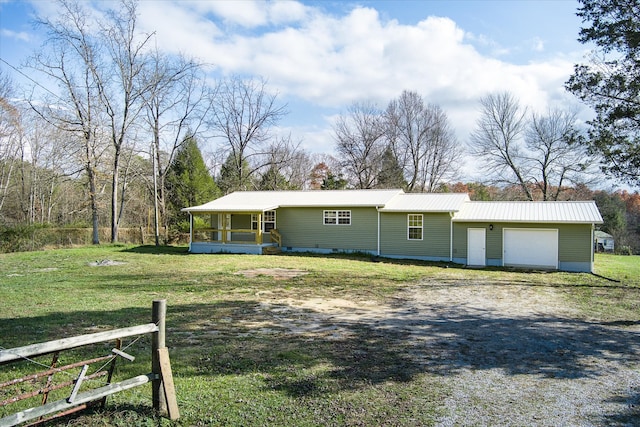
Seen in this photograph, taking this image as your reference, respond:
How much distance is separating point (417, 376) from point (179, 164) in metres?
30.3

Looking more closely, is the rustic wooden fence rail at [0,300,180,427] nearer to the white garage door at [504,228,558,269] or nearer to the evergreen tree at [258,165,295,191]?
the white garage door at [504,228,558,269]

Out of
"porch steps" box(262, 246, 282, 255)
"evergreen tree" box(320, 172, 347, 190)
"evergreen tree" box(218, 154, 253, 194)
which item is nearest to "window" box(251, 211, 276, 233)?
"porch steps" box(262, 246, 282, 255)

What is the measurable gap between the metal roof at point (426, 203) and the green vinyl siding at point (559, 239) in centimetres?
111

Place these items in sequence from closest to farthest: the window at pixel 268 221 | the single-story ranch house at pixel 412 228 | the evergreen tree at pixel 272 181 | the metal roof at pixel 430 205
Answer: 1. the single-story ranch house at pixel 412 228
2. the metal roof at pixel 430 205
3. the window at pixel 268 221
4. the evergreen tree at pixel 272 181

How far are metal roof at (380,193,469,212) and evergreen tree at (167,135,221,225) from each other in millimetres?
15803

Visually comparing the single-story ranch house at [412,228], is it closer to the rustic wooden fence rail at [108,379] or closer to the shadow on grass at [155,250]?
the shadow on grass at [155,250]

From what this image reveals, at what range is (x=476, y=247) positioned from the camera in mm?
19594

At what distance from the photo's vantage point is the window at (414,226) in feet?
68.0

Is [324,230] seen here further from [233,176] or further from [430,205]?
[233,176]

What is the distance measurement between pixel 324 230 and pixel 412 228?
4647mm

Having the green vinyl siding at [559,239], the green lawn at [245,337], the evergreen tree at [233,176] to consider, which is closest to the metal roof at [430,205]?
the green vinyl siding at [559,239]

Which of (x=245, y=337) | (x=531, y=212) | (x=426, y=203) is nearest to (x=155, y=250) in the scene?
(x=426, y=203)

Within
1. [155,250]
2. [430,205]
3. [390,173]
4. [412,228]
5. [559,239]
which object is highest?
[390,173]

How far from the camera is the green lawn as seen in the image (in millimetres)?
3932
